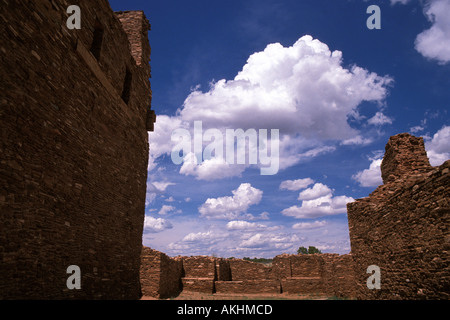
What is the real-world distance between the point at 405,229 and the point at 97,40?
10008 millimetres

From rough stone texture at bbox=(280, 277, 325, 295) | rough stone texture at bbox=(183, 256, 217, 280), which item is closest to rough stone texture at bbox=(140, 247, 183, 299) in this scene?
rough stone texture at bbox=(183, 256, 217, 280)

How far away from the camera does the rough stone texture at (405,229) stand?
6266 millimetres

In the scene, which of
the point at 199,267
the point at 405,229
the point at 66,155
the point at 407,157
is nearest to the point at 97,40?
the point at 66,155

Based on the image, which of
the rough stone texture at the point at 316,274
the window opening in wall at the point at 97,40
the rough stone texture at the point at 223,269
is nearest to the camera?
the window opening in wall at the point at 97,40

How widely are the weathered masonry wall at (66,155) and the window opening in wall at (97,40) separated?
0.03 meters

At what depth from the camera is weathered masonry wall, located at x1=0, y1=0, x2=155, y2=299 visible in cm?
479

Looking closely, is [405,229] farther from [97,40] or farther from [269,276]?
[269,276]

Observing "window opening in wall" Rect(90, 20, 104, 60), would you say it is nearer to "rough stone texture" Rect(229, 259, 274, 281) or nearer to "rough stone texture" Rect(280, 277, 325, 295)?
"rough stone texture" Rect(280, 277, 325, 295)

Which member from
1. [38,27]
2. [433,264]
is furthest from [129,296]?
[433,264]

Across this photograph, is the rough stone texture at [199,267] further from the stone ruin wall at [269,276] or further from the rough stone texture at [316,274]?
the rough stone texture at [316,274]

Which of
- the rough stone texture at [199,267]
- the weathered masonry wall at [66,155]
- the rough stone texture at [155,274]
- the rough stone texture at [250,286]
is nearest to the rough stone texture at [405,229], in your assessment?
the weathered masonry wall at [66,155]

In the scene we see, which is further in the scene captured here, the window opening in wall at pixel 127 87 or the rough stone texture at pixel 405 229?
the window opening in wall at pixel 127 87
